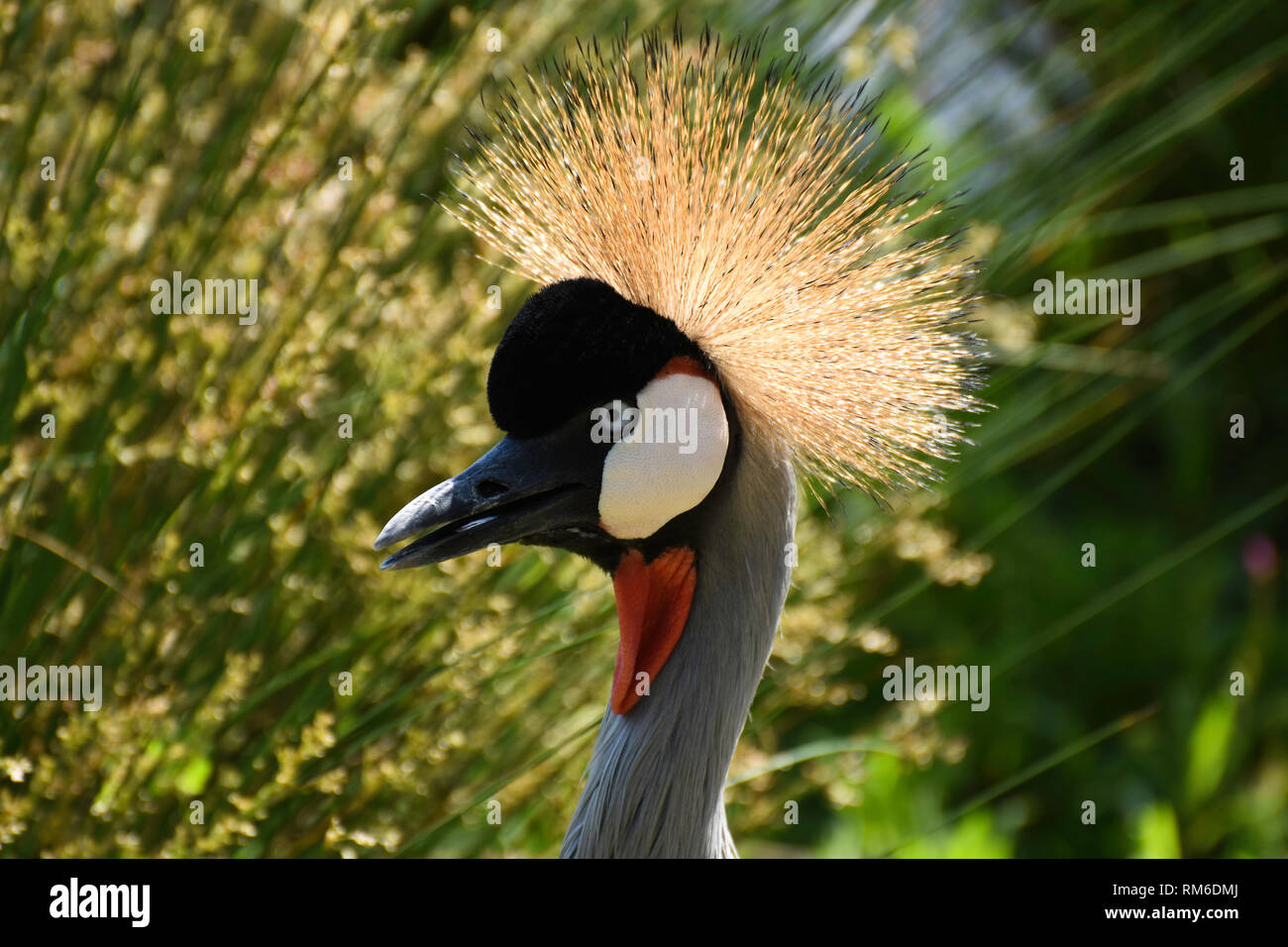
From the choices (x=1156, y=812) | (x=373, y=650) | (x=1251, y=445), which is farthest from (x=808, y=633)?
(x=1251, y=445)

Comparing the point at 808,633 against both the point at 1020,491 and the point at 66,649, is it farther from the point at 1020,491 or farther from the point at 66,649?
the point at 1020,491

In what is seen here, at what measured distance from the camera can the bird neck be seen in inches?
37.2

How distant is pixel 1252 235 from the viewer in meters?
1.48

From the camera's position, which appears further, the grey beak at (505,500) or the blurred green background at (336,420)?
the blurred green background at (336,420)

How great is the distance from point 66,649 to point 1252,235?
1421 mm

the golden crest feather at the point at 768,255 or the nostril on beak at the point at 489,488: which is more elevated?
the golden crest feather at the point at 768,255

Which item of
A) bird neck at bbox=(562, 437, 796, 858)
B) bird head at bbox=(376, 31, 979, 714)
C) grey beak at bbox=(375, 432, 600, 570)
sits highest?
bird head at bbox=(376, 31, 979, 714)

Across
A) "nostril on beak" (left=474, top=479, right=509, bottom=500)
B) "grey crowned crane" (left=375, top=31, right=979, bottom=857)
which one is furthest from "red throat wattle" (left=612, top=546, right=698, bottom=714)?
"nostril on beak" (left=474, top=479, right=509, bottom=500)

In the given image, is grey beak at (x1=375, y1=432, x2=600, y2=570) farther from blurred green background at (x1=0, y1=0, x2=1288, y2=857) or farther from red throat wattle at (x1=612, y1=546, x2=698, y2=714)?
blurred green background at (x1=0, y1=0, x2=1288, y2=857)

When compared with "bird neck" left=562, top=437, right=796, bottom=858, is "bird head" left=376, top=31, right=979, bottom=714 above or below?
above

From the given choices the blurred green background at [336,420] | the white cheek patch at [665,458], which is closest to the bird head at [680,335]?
the white cheek patch at [665,458]

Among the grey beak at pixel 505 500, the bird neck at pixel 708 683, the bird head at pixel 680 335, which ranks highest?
the bird head at pixel 680 335

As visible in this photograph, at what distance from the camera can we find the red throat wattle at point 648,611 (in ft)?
3.13

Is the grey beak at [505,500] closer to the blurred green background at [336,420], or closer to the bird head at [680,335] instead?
the bird head at [680,335]
